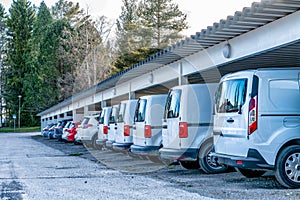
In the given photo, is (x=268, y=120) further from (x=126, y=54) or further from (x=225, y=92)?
(x=126, y=54)

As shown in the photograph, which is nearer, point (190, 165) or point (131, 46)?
point (190, 165)

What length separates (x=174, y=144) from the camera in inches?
453

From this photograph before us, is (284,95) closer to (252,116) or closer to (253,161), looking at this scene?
(252,116)

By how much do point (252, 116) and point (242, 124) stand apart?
241mm

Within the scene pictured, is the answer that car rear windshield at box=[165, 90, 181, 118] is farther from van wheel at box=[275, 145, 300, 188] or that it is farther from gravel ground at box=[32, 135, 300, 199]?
van wheel at box=[275, 145, 300, 188]

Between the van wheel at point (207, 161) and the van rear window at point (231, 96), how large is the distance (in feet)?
5.31

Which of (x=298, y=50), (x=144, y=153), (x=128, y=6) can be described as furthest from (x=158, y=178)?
(x=128, y=6)

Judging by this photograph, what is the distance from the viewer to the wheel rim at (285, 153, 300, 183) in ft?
29.1

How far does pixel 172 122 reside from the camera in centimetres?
1162

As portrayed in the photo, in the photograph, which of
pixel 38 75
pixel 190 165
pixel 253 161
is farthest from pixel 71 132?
pixel 38 75

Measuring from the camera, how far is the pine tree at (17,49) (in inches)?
2982

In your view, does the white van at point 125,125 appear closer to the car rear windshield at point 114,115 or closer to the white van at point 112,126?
the white van at point 112,126

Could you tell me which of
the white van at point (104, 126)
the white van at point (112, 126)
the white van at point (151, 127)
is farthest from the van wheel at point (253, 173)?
the white van at point (104, 126)

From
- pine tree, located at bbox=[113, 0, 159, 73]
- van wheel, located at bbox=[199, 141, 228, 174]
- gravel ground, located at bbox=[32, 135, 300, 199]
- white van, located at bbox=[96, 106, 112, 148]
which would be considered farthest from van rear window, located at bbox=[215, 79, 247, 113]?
pine tree, located at bbox=[113, 0, 159, 73]
